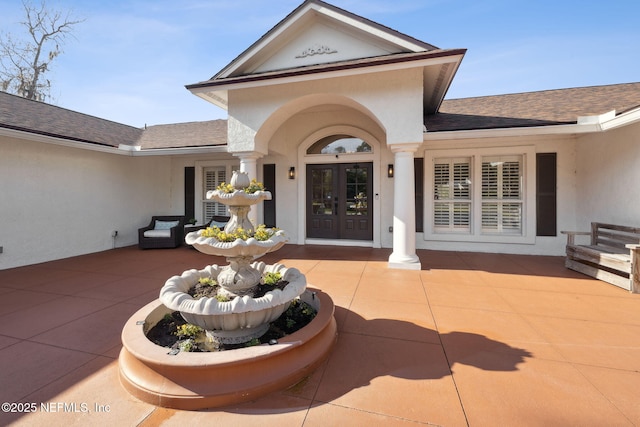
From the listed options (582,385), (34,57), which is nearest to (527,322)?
(582,385)

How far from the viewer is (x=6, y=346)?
2.91 metres

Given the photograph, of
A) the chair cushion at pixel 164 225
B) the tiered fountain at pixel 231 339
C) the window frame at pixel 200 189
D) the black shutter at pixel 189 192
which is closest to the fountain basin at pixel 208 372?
the tiered fountain at pixel 231 339

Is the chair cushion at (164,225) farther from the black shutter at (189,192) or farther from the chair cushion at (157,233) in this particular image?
the black shutter at (189,192)

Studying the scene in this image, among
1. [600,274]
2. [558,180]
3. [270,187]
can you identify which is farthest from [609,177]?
[270,187]

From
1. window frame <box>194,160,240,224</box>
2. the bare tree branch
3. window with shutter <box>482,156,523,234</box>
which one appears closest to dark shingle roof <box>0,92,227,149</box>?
window frame <box>194,160,240,224</box>

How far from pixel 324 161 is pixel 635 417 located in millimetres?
7513

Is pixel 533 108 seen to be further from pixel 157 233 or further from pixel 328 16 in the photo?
pixel 157 233

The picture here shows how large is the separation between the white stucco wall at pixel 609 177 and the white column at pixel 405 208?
4147mm

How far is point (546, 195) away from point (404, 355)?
698 cm

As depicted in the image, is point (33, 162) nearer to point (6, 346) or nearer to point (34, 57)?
point (6, 346)

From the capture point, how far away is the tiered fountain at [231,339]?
209 cm

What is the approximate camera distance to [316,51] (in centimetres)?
638

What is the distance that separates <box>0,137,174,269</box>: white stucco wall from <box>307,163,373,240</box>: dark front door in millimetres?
5852

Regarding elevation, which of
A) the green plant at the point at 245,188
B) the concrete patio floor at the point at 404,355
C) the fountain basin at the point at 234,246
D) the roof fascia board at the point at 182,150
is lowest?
the concrete patio floor at the point at 404,355
